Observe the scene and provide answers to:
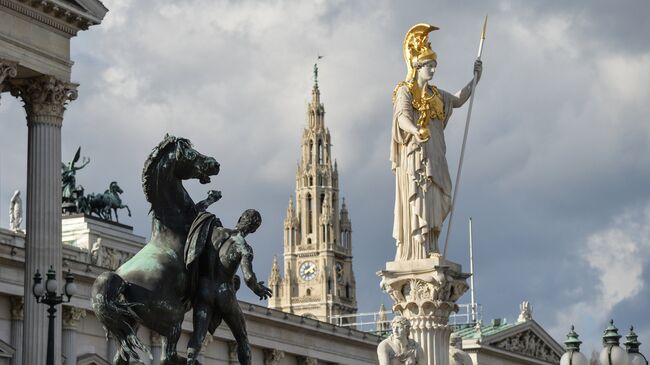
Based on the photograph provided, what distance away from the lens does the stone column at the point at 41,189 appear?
42250 mm

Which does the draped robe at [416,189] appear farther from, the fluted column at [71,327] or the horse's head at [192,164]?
the fluted column at [71,327]

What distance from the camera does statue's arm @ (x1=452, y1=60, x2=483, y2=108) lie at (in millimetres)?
22406

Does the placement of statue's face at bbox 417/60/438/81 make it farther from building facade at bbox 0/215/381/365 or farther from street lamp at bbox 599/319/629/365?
building facade at bbox 0/215/381/365

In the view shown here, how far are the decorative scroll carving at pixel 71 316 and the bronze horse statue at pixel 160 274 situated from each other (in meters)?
53.9

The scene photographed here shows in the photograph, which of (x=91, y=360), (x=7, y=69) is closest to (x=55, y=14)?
(x=7, y=69)

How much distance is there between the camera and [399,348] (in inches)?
814

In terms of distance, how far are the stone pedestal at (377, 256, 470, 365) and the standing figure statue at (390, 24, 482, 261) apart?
23 cm

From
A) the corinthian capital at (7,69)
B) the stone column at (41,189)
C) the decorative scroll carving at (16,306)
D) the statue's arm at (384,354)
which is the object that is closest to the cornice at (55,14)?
the corinthian capital at (7,69)

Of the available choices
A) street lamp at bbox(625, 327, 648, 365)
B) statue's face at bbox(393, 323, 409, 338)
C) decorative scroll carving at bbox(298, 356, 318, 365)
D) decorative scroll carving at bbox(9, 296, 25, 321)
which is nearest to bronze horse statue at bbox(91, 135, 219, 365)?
statue's face at bbox(393, 323, 409, 338)

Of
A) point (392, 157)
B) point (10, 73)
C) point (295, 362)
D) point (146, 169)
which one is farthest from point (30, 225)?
point (295, 362)

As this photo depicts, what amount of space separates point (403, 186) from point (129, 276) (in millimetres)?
8903

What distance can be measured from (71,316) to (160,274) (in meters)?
55.0

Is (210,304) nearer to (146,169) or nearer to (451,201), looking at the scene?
(146,169)

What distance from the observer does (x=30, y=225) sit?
4266 centimetres
